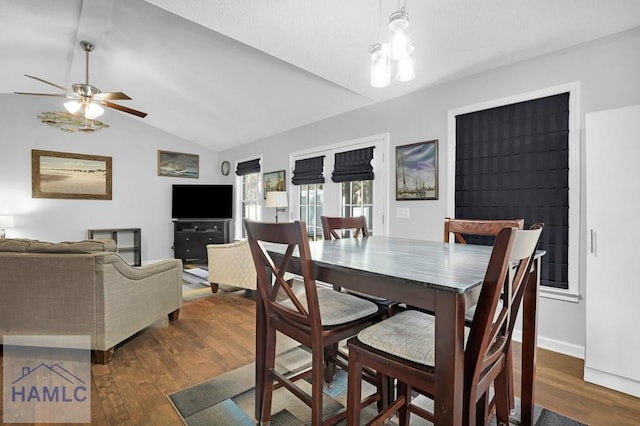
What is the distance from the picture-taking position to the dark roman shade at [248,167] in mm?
5922

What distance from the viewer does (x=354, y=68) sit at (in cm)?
287

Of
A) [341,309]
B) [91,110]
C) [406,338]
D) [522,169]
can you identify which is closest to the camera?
[406,338]

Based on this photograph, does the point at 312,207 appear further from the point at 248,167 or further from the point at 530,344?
the point at 530,344

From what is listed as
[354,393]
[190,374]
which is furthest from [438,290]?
[190,374]

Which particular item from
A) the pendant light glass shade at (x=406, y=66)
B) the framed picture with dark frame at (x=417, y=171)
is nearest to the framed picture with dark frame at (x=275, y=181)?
the framed picture with dark frame at (x=417, y=171)

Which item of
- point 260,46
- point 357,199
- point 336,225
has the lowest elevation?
point 336,225

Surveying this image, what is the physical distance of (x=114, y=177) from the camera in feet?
19.6

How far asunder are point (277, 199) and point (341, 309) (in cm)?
363

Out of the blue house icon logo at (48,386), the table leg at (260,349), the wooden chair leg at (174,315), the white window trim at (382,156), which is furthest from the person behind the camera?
the white window trim at (382,156)

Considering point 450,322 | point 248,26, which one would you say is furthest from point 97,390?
point 248,26

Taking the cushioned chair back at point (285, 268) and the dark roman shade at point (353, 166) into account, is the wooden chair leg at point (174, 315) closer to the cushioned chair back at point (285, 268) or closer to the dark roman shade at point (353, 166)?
the cushioned chair back at point (285, 268)

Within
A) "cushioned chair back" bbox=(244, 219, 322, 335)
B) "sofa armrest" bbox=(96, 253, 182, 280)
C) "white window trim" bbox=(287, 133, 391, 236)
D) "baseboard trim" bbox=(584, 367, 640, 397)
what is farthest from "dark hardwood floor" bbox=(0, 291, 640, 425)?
"white window trim" bbox=(287, 133, 391, 236)

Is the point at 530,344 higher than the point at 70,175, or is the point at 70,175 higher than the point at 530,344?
the point at 70,175

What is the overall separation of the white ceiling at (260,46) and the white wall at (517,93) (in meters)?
0.10
